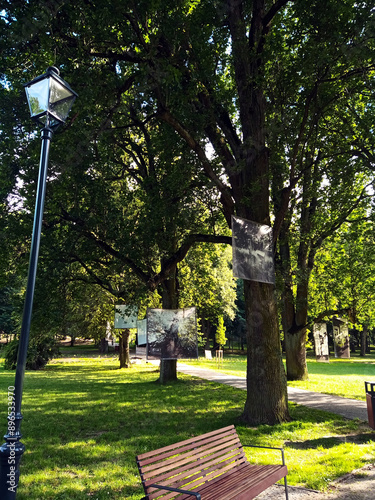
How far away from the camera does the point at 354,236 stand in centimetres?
1385

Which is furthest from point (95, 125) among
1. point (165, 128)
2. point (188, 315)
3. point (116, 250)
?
point (188, 315)

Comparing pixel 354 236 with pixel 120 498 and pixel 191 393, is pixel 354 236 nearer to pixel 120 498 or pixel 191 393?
pixel 191 393

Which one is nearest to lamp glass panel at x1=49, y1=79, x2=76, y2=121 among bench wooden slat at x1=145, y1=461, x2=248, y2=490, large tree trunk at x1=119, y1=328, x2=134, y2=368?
bench wooden slat at x1=145, y1=461, x2=248, y2=490

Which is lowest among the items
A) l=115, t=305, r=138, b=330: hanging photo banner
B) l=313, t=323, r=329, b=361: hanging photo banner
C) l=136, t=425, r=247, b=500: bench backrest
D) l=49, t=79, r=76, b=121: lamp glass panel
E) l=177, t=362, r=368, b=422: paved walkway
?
l=177, t=362, r=368, b=422: paved walkway

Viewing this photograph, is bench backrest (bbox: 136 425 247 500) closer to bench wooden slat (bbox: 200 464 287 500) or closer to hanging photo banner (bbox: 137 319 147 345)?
bench wooden slat (bbox: 200 464 287 500)

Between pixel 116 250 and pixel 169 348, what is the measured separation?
3.78 m

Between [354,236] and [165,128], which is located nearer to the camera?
[165,128]

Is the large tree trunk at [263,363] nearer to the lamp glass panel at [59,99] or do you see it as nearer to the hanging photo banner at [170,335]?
the hanging photo banner at [170,335]

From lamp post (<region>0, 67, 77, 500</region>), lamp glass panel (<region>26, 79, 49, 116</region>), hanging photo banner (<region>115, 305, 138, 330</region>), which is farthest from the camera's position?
hanging photo banner (<region>115, 305, 138, 330</region>)

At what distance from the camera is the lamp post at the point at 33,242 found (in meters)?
3.07

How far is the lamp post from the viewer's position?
10.1 ft

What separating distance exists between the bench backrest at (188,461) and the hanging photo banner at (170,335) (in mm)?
8075

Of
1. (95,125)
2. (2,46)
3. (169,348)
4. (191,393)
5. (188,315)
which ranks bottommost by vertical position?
(191,393)

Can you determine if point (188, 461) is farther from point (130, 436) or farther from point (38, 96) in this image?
point (130, 436)
